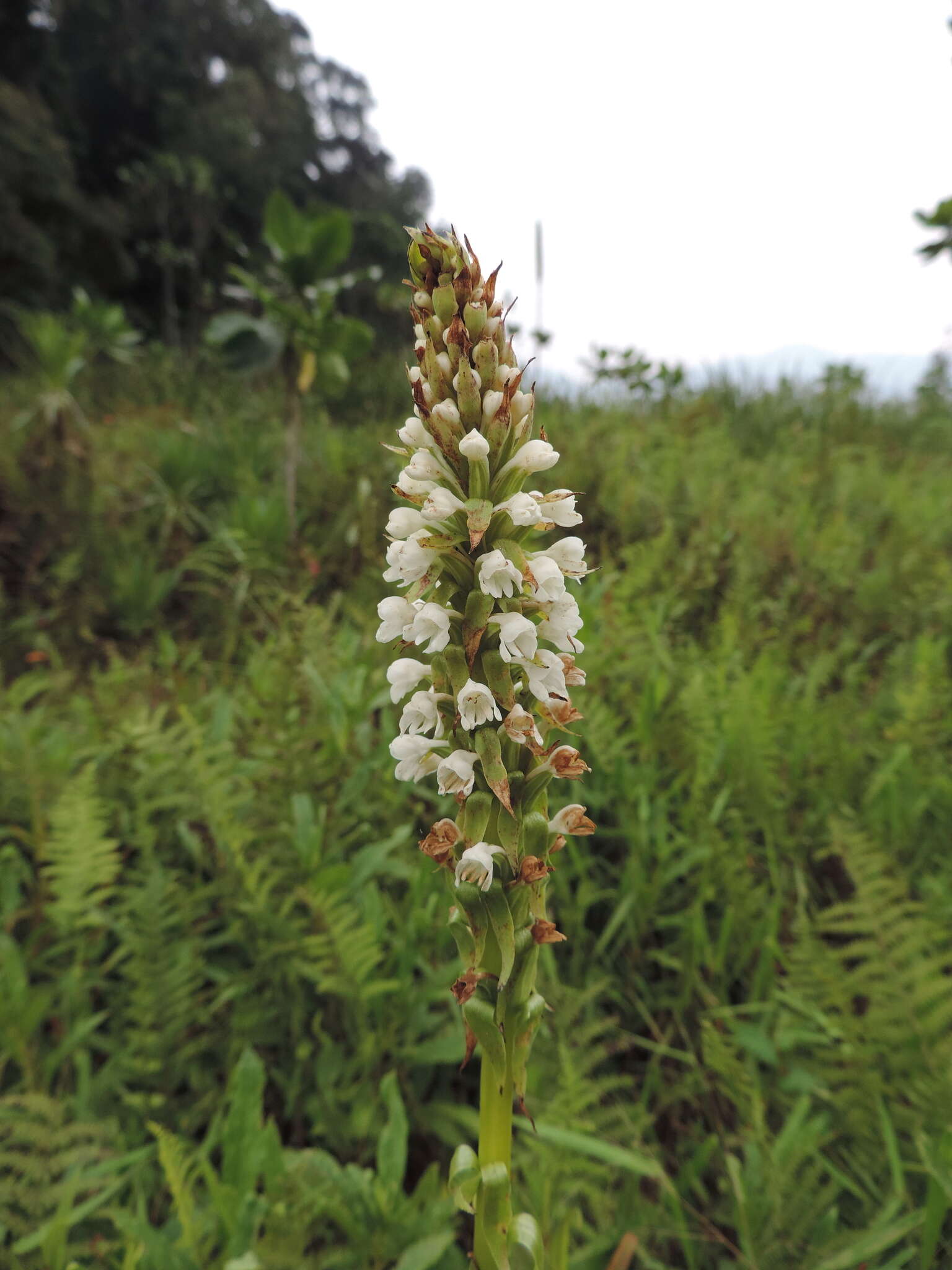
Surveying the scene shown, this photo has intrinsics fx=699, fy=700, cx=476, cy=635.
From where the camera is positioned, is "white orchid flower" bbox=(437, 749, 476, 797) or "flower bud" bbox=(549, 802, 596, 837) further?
"flower bud" bbox=(549, 802, 596, 837)

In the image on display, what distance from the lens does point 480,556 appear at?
3.05 feet

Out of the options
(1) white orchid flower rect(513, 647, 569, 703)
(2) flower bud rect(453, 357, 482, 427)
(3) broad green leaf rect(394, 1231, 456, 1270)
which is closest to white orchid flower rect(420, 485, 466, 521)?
(2) flower bud rect(453, 357, 482, 427)

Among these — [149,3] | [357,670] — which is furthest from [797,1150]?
[149,3]

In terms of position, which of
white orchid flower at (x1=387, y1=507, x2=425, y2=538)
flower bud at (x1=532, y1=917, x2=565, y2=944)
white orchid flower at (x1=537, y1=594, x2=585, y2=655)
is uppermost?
white orchid flower at (x1=387, y1=507, x2=425, y2=538)

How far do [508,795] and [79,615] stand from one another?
14.2 feet

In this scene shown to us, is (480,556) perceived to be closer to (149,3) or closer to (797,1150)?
(797,1150)

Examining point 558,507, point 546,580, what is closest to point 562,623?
point 546,580

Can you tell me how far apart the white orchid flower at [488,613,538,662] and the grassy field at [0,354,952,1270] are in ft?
2.74

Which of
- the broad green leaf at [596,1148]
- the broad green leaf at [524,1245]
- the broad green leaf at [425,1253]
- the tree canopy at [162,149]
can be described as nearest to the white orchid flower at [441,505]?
the broad green leaf at [524,1245]

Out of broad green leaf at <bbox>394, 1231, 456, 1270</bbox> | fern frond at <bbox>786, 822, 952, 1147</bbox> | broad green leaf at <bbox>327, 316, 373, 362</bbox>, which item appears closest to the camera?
broad green leaf at <bbox>394, 1231, 456, 1270</bbox>

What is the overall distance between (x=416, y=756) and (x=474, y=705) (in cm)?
18

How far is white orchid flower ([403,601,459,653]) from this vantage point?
2.97 ft

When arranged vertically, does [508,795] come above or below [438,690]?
below

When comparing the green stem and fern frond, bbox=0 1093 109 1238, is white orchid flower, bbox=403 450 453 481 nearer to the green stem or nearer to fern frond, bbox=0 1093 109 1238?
the green stem
